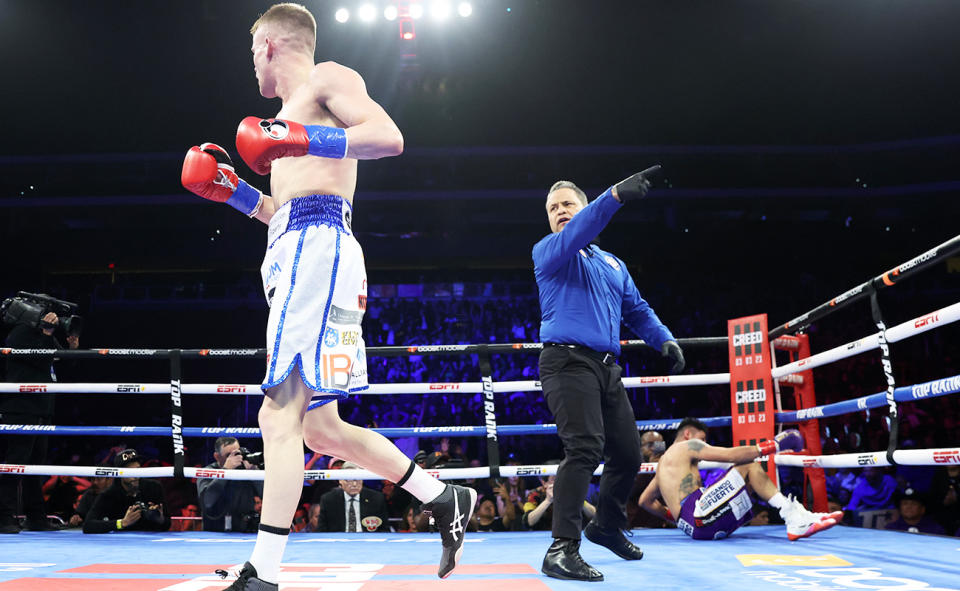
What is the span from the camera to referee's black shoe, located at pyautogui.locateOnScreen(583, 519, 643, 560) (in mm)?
2250

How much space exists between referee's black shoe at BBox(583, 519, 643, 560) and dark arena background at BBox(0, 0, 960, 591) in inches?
76.9

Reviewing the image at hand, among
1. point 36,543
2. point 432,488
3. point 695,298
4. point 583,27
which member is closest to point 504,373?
point 695,298

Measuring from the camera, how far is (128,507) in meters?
3.57

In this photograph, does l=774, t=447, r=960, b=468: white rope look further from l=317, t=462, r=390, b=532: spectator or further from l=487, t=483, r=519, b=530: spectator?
l=317, t=462, r=390, b=532: spectator

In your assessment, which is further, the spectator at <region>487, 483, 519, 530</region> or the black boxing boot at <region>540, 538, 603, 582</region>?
the spectator at <region>487, 483, 519, 530</region>

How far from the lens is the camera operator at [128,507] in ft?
11.0

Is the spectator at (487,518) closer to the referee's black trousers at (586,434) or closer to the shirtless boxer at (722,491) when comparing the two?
the shirtless boxer at (722,491)

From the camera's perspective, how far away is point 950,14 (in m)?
7.84

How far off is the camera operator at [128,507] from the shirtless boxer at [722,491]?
2.54 metres

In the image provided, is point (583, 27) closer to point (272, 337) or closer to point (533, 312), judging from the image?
point (533, 312)

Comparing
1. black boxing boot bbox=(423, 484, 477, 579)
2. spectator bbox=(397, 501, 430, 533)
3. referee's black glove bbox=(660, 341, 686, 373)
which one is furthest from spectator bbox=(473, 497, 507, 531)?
black boxing boot bbox=(423, 484, 477, 579)

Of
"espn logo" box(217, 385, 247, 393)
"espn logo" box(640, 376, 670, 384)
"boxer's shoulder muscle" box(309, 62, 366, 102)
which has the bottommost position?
"espn logo" box(217, 385, 247, 393)

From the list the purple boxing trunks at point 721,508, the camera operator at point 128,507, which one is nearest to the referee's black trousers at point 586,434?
the purple boxing trunks at point 721,508

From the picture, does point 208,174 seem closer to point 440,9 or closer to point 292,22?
point 292,22
